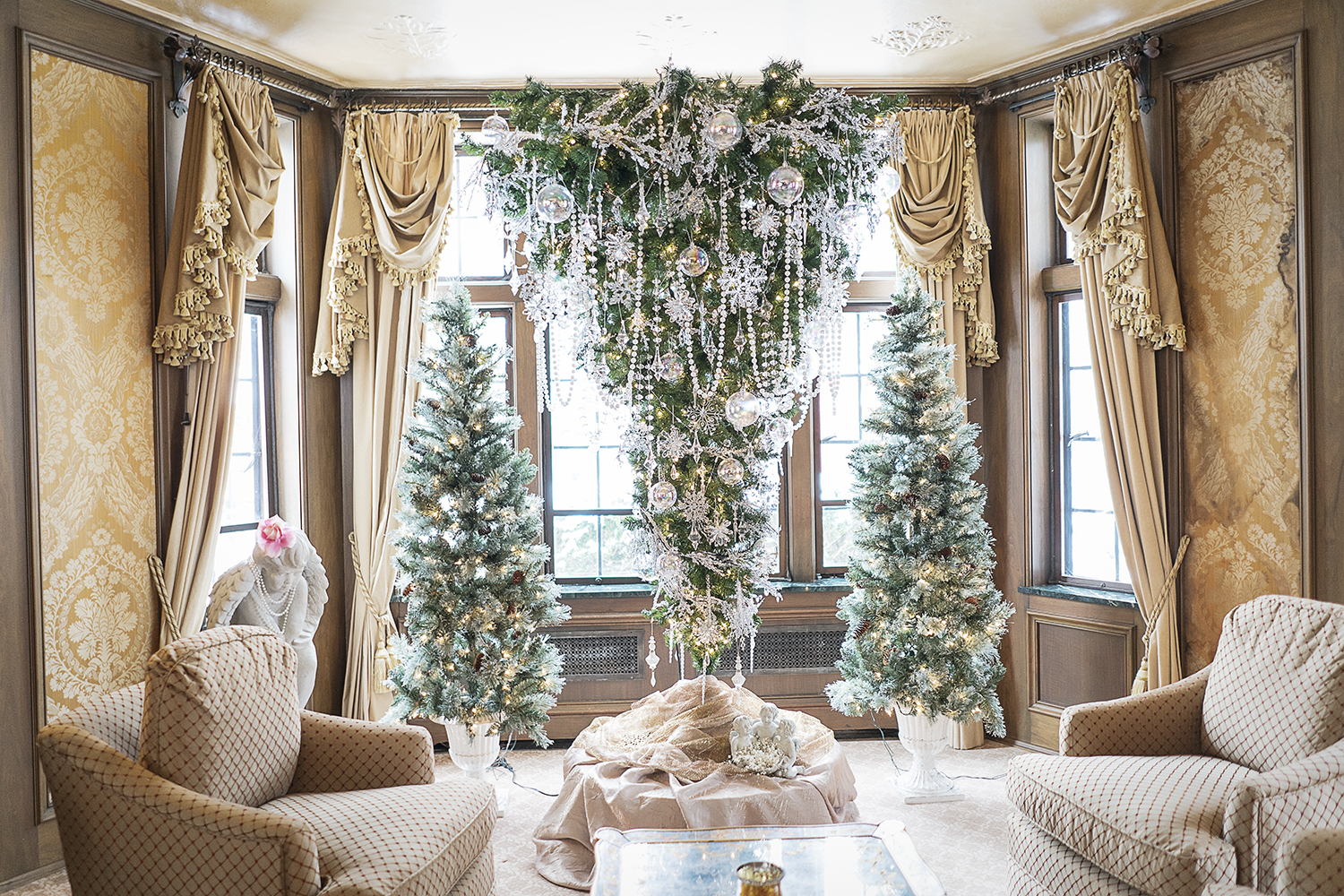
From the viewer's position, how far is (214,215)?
13.5 feet

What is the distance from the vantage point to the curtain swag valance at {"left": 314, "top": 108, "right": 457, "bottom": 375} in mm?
4969

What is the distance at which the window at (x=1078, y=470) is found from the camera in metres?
4.94

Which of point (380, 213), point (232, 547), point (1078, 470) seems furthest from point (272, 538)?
point (1078, 470)

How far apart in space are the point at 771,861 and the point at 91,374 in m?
3.27

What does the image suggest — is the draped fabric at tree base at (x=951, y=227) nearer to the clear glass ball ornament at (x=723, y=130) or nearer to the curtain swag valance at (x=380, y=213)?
the clear glass ball ornament at (x=723, y=130)

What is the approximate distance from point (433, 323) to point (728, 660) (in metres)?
2.44

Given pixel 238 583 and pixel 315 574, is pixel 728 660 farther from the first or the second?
pixel 238 583

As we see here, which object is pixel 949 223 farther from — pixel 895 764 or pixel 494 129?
pixel 895 764

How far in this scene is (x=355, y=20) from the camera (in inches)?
169

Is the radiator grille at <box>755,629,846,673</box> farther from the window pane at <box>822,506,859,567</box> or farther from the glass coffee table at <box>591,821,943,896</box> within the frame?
the glass coffee table at <box>591,821,943,896</box>

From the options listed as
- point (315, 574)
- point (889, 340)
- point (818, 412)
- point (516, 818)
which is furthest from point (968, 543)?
point (315, 574)

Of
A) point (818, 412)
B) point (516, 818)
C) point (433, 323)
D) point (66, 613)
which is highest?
point (433, 323)

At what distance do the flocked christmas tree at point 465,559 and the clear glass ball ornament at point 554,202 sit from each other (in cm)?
124

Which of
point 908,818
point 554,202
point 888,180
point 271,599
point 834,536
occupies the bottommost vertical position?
point 908,818
